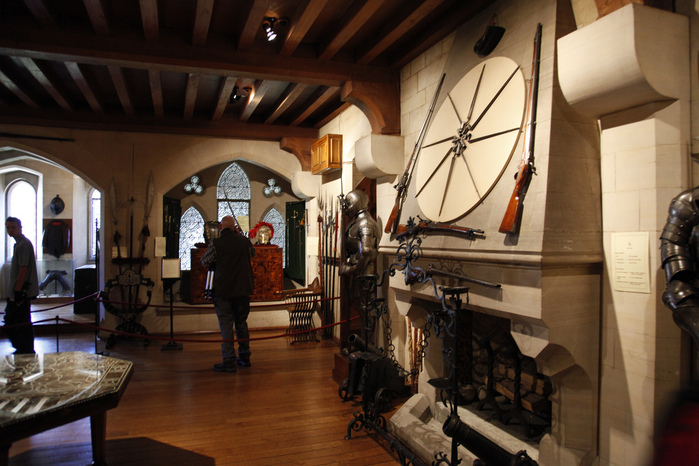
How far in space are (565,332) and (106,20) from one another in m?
3.81

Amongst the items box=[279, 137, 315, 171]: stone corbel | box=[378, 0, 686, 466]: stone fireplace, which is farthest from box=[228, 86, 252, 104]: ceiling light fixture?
box=[378, 0, 686, 466]: stone fireplace

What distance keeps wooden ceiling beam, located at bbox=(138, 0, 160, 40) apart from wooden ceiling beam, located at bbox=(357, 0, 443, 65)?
1750 mm

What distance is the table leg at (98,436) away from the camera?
2719 mm

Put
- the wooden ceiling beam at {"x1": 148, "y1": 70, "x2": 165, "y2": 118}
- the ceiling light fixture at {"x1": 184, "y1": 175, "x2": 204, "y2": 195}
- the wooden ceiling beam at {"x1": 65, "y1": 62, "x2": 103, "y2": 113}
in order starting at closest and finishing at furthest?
1. the wooden ceiling beam at {"x1": 65, "y1": 62, "x2": 103, "y2": 113}
2. the wooden ceiling beam at {"x1": 148, "y1": 70, "x2": 165, "y2": 118}
3. the ceiling light fixture at {"x1": 184, "y1": 175, "x2": 204, "y2": 195}

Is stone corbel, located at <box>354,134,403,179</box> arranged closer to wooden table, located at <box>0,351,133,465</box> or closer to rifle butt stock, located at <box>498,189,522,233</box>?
rifle butt stock, located at <box>498,189,522,233</box>

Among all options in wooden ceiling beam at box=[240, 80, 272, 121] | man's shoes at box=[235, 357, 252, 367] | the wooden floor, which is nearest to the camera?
the wooden floor

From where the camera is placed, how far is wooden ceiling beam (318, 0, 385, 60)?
3.28 metres

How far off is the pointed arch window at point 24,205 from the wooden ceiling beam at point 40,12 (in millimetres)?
8771

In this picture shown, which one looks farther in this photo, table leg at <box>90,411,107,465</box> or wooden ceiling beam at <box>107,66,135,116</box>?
wooden ceiling beam at <box>107,66,135,116</box>

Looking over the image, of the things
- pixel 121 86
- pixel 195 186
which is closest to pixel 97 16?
pixel 121 86

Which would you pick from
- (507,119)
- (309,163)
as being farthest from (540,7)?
(309,163)

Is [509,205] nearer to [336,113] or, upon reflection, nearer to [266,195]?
[336,113]

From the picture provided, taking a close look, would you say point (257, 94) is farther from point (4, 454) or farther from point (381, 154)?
point (4, 454)

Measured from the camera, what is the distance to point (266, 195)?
→ 845 cm
